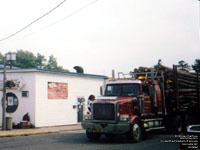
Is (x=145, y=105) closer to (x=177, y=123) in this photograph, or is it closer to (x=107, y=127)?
(x=107, y=127)

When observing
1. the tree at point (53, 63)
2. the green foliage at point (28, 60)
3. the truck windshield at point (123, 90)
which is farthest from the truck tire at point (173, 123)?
the tree at point (53, 63)

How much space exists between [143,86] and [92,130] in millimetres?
3676

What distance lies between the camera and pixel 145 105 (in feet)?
49.3

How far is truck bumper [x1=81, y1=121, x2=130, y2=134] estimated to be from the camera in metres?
13.0

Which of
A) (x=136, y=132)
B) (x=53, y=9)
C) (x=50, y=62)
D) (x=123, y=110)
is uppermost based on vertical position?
(x=50, y=62)

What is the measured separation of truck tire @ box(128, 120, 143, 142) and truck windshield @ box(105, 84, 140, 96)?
1.68 metres

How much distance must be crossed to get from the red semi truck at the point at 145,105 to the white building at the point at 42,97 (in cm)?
938

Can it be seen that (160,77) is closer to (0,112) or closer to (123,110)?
(123,110)

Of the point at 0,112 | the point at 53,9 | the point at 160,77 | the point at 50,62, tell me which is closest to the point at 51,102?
the point at 0,112

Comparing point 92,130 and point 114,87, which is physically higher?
point 114,87

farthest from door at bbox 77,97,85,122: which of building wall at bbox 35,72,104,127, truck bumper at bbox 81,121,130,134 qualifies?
truck bumper at bbox 81,121,130,134

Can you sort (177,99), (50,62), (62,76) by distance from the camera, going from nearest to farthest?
(177,99) < (62,76) < (50,62)

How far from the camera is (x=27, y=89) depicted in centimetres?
2370

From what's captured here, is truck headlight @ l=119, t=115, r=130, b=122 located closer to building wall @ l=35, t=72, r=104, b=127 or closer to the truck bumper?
the truck bumper
